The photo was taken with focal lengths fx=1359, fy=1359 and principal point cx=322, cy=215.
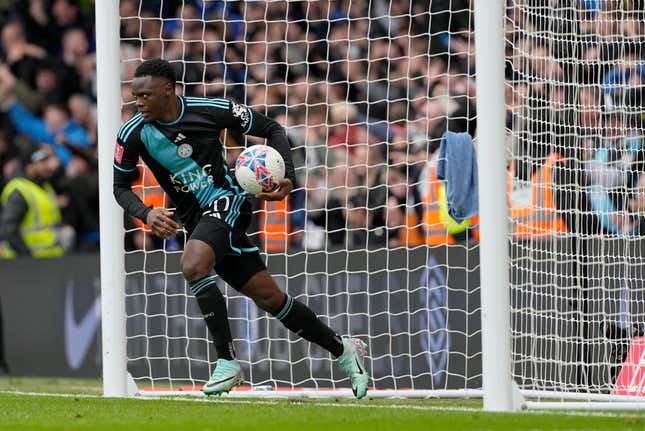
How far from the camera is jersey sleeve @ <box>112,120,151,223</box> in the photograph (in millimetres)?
7906

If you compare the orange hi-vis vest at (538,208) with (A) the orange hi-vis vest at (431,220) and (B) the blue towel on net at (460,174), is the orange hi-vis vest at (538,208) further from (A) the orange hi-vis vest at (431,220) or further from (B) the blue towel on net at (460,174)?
(A) the orange hi-vis vest at (431,220)

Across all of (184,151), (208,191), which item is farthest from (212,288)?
(184,151)

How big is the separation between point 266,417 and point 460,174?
90.0 inches

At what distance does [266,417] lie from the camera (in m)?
6.85

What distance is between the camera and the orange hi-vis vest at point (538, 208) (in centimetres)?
886

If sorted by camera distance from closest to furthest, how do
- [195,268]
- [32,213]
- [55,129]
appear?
1. [195,268]
2. [32,213]
3. [55,129]

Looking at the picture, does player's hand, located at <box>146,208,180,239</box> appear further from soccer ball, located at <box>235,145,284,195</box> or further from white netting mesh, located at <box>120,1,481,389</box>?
white netting mesh, located at <box>120,1,481,389</box>

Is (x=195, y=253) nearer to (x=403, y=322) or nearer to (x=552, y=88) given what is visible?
(x=552, y=88)

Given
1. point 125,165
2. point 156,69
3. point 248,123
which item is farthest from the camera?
point 248,123

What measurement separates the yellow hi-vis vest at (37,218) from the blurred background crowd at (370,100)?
0.29 m

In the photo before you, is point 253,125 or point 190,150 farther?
point 253,125

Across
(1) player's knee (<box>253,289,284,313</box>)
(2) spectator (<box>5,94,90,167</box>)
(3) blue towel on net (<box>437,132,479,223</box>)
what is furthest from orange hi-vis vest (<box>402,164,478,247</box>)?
(2) spectator (<box>5,94,90,167</box>)

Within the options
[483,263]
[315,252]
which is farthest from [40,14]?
[483,263]

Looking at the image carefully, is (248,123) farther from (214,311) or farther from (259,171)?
(214,311)
